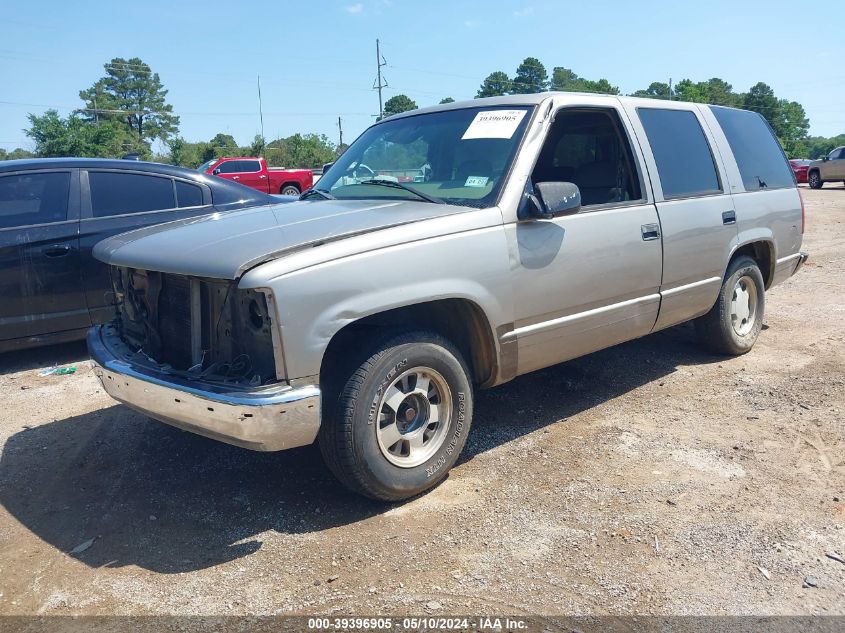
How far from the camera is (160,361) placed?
3461 millimetres

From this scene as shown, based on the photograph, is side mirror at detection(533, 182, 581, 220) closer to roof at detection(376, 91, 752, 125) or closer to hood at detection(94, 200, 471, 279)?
hood at detection(94, 200, 471, 279)

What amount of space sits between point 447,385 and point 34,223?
4054mm

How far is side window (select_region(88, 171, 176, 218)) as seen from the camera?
233 inches

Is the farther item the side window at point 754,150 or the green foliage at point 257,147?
the green foliage at point 257,147

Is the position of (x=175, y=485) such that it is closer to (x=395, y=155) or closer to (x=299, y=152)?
(x=395, y=155)

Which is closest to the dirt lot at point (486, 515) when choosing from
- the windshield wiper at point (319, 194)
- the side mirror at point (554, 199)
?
the side mirror at point (554, 199)

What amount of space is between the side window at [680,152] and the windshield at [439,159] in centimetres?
124

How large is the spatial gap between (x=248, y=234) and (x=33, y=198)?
3.48 meters

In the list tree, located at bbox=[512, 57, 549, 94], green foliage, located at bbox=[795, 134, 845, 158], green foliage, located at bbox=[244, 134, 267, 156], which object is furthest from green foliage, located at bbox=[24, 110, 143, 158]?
green foliage, located at bbox=[795, 134, 845, 158]

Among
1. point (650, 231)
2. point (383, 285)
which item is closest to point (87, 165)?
point (383, 285)

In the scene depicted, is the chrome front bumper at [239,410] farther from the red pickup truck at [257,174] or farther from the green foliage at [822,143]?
the green foliage at [822,143]

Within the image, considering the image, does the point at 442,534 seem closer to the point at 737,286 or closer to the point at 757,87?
the point at 737,286

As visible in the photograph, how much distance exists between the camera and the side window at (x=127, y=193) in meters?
5.92

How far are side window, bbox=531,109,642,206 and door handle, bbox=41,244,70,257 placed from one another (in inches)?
149
